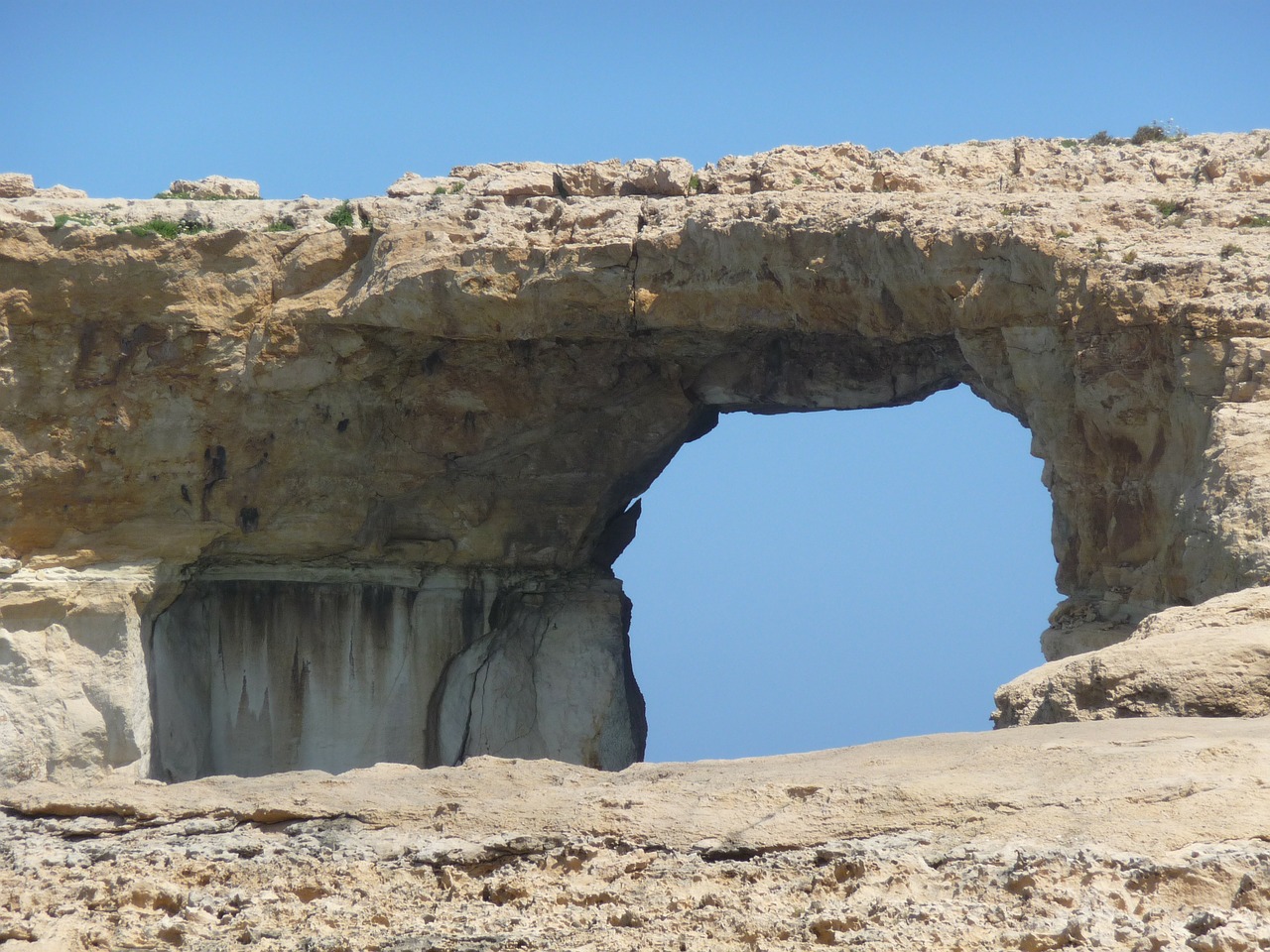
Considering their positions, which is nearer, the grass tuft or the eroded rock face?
the eroded rock face

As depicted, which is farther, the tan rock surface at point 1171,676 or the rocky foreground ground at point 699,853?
the tan rock surface at point 1171,676

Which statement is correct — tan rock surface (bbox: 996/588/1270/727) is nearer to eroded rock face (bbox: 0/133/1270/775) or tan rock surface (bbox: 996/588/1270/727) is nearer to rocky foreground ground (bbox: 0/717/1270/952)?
rocky foreground ground (bbox: 0/717/1270/952)

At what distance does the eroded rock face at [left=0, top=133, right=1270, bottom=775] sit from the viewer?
12305 millimetres

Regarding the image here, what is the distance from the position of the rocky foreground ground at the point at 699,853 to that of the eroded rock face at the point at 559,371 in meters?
3.88

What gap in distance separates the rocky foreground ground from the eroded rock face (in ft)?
12.7

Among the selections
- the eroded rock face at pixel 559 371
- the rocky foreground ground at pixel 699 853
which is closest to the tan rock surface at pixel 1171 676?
the rocky foreground ground at pixel 699 853

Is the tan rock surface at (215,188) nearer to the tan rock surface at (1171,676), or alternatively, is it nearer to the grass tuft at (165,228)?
the grass tuft at (165,228)

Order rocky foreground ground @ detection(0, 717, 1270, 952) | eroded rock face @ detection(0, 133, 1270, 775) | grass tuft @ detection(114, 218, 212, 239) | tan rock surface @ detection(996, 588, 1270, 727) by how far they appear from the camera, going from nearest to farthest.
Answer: rocky foreground ground @ detection(0, 717, 1270, 952) < tan rock surface @ detection(996, 588, 1270, 727) < eroded rock face @ detection(0, 133, 1270, 775) < grass tuft @ detection(114, 218, 212, 239)

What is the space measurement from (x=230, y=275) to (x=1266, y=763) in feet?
32.3

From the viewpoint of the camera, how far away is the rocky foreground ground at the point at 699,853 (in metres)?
6.74

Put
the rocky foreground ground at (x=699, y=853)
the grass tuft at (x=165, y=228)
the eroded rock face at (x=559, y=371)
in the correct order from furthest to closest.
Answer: the grass tuft at (x=165, y=228) < the eroded rock face at (x=559, y=371) < the rocky foreground ground at (x=699, y=853)

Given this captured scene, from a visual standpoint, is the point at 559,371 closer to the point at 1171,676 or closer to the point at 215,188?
the point at 215,188

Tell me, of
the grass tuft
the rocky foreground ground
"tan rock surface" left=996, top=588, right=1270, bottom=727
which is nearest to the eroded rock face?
the grass tuft

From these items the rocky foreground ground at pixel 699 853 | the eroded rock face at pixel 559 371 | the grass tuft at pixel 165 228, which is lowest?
the rocky foreground ground at pixel 699 853
